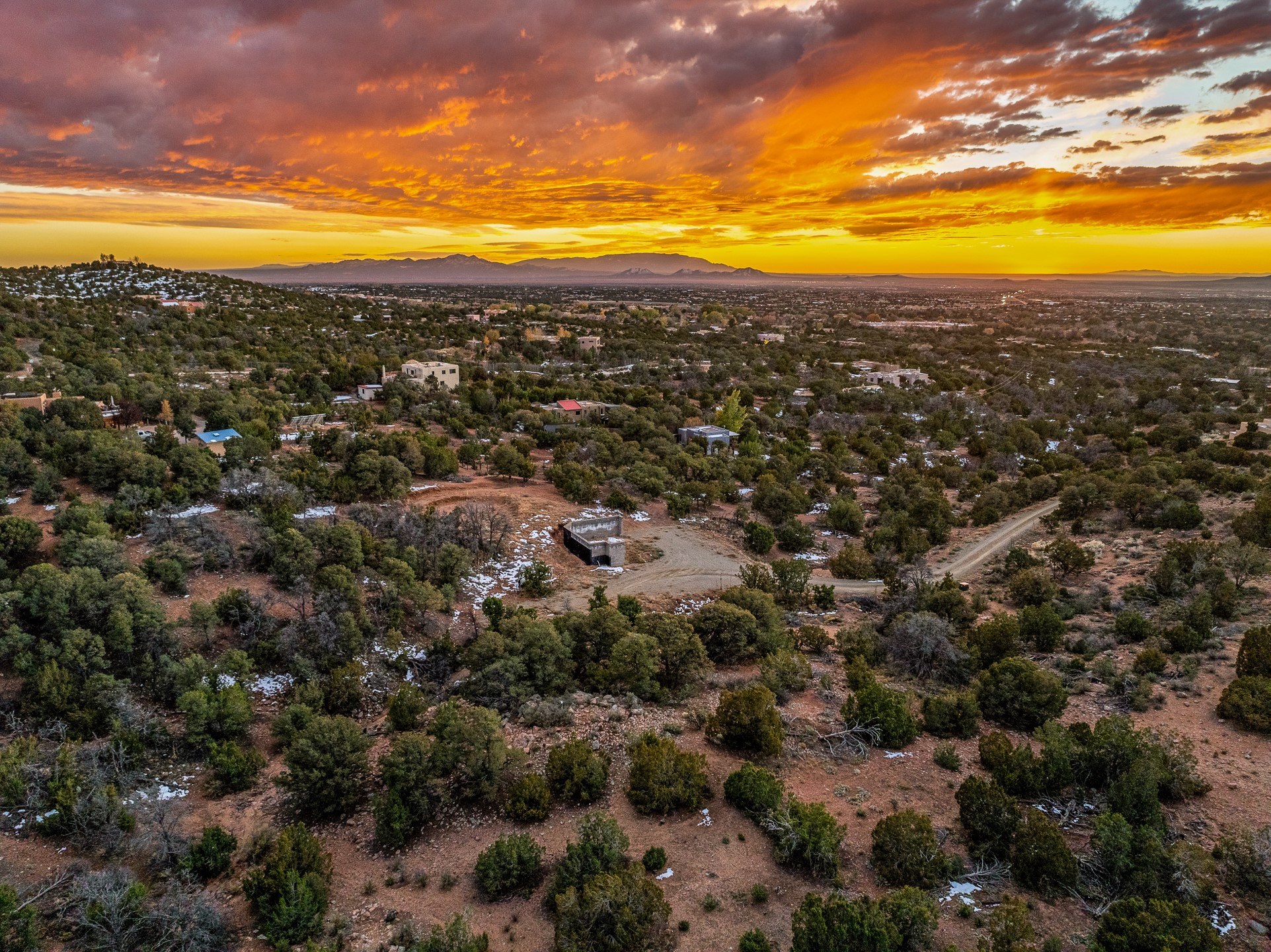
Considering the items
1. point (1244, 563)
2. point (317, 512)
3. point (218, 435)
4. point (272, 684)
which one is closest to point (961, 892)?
point (272, 684)

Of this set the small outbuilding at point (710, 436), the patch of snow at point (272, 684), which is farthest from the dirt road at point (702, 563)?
the small outbuilding at point (710, 436)

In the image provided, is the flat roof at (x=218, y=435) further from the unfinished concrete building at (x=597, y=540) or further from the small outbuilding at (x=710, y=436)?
the small outbuilding at (x=710, y=436)

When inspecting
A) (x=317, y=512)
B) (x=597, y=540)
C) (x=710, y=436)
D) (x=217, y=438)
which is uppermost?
(x=217, y=438)

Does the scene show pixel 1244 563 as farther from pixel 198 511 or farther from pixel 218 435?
pixel 218 435

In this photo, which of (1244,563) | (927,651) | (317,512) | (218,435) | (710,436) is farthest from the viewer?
(710,436)

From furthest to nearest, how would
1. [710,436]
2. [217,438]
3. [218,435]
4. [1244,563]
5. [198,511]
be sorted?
[710,436] → [218,435] → [217,438] → [198,511] → [1244,563]

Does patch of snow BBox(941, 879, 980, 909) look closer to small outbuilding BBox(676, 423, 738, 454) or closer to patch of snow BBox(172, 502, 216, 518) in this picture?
patch of snow BBox(172, 502, 216, 518)

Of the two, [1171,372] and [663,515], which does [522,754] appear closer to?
[663,515]

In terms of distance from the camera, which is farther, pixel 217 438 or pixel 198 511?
pixel 217 438

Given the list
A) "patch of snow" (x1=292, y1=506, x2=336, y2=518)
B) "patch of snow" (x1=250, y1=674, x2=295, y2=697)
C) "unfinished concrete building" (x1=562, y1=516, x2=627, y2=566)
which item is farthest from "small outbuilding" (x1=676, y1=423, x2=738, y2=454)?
"patch of snow" (x1=250, y1=674, x2=295, y2=697)
